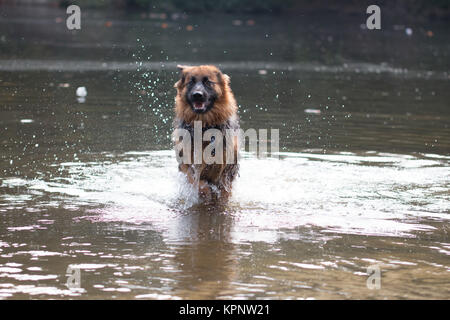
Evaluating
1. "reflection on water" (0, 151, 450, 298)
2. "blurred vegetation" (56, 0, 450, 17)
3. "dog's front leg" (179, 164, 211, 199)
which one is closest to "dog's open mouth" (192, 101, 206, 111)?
"dog's front leg" (179, 164, 211, 199)

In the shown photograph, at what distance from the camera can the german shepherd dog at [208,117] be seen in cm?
800

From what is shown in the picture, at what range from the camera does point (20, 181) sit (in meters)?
8.74

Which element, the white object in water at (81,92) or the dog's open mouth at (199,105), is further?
the white object in water at (81,92)

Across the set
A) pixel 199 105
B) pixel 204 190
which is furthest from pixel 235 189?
pixel 199 105

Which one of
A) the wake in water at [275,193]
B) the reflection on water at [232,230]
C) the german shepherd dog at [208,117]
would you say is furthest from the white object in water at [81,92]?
the german shepherd dog at [208,117]

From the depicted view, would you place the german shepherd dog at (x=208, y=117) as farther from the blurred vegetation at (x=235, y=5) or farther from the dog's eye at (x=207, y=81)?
the blurred vegetation at (x=235, y=5)

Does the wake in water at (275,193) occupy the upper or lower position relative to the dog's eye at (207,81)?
lower

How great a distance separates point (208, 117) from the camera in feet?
26.5

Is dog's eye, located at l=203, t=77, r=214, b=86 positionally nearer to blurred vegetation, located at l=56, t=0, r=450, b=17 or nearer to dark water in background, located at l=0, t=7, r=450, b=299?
dark water in background, located at l=0, t=7, r=450, b=299

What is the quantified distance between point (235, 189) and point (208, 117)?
3.44ft

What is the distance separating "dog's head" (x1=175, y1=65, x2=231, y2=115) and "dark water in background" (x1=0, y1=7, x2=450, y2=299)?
34.8 inches

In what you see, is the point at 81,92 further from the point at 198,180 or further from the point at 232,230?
the point at 232,230

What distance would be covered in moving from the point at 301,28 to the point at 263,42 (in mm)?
8388
